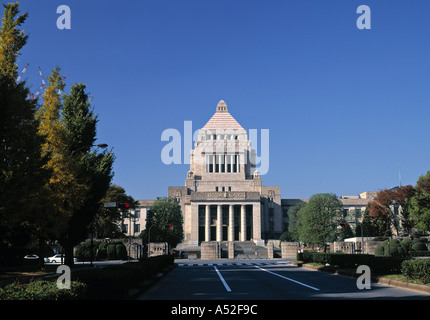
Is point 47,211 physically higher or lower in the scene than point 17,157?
lower

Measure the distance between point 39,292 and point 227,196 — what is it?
9438 cm

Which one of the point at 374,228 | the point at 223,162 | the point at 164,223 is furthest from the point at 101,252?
the point at 223,162

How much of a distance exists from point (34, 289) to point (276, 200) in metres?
108

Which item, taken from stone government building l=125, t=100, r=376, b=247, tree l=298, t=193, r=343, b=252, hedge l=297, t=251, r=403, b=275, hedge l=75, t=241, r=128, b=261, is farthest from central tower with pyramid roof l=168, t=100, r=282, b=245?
hedge l=297, t=251, r=403, b=275

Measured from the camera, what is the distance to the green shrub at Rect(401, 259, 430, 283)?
18859 mm

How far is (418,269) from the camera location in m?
19.7

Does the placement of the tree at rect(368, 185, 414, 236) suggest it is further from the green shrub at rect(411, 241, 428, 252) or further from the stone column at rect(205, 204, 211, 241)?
the stone column at rect(205, 204, 211, 241)

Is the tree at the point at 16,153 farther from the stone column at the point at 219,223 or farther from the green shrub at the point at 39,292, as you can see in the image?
the stone column at the point at 219,223

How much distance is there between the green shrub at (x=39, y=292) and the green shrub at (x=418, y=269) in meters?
14.9

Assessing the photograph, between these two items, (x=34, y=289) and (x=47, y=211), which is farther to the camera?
(x=47, y=211)

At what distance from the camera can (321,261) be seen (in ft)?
124
